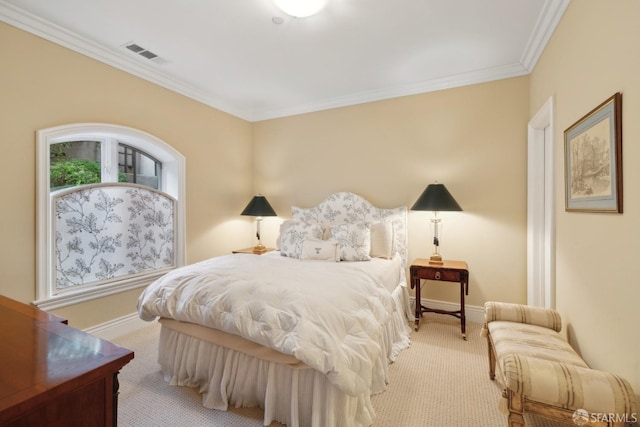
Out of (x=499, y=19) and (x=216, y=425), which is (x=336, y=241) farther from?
(x=499, y=19)

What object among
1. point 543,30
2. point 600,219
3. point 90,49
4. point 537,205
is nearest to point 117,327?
point 90,49

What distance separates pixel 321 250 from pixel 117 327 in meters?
2.13

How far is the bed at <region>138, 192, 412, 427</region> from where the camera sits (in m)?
1.48

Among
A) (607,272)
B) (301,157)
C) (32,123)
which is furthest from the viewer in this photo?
(301,157)

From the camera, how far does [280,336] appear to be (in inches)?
59.6

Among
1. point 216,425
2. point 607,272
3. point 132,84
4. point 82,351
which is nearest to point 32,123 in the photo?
point 132,84

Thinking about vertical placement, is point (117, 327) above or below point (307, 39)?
below

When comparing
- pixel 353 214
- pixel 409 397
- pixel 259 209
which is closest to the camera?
pixel 409 397

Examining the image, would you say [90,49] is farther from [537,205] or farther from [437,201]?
[537,205]

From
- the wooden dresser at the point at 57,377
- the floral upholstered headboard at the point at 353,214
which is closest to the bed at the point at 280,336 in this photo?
the wooden dresser at the point at 57,377

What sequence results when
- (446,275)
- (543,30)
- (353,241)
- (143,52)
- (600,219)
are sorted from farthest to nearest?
(353,241) → (446,275) → (143,52) → (543,30) → (600,219)

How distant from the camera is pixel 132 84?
9.45 feet

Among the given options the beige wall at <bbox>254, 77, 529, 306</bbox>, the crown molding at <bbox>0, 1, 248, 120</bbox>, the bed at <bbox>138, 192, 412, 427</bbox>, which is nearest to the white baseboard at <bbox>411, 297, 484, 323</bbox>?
the beige wall at <bbox>254, 77, 529, 306</bbox>

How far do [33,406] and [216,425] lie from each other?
1.23 m
